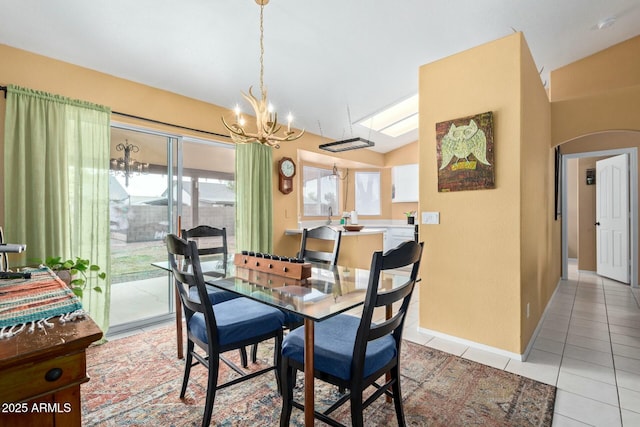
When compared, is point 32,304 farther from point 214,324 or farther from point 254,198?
point 254,198

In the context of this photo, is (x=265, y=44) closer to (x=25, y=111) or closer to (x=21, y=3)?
(x=21, y=3)

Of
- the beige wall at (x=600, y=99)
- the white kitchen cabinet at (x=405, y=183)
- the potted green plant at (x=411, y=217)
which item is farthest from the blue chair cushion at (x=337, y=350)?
the white kitchen cabinet at (x=405, y=183)

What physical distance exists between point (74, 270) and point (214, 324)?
1.59 metres

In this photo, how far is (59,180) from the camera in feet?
8.43

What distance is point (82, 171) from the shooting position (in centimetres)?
272

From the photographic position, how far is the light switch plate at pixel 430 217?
111 inches

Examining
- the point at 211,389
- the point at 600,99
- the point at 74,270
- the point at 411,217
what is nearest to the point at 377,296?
the point at 211,389

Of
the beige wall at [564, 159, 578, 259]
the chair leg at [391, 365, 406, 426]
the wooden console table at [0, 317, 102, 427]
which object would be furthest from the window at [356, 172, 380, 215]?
the wooden console table at [0, 317, 102, 427]

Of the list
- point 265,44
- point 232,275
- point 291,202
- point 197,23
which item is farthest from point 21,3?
point 291,202

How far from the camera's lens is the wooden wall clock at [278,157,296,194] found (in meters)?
4.36

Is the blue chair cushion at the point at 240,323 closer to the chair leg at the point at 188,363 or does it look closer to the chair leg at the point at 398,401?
the chair leg at the point at 188,363

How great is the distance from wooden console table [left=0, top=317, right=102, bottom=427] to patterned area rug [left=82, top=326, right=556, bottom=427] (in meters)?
1.04

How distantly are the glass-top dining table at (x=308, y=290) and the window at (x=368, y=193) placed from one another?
447cm

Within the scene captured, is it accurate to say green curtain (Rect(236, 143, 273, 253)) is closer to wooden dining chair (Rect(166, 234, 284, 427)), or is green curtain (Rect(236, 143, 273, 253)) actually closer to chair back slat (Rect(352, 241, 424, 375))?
wooden dining chair (Rect(166, 234, 284, 427))
